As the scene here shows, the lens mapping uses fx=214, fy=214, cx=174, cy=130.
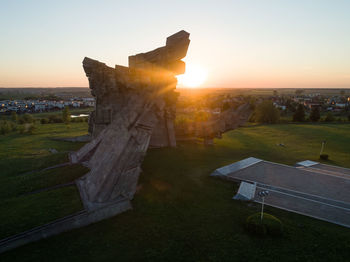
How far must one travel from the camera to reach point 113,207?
12.4 meters

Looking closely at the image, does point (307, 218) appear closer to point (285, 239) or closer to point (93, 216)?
point (285, 239)

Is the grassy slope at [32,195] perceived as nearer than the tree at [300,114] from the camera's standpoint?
Yes

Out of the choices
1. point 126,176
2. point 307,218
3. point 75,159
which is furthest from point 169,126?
point 307,218

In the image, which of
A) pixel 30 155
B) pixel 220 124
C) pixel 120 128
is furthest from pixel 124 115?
pixel 220 124

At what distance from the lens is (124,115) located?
17984 millimetres

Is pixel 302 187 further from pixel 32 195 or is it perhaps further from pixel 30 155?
pixel 30 155

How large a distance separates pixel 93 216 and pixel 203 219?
238 inches

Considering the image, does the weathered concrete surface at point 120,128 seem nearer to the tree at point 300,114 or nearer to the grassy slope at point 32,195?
the grassy slope at point 32,195

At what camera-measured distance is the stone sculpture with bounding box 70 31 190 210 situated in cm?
1383

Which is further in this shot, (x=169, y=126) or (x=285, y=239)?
(x=169, y=126)

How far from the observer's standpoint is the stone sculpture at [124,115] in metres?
13.8

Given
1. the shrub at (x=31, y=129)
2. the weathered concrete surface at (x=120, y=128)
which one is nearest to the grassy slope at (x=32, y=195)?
the weathered concrete surface at (x=120, y=128)

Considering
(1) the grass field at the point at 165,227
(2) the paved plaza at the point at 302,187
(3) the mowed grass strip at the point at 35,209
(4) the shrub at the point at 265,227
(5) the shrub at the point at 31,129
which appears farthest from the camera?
(5) the shrub at the point at 31,129

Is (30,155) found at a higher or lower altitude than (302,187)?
higher
